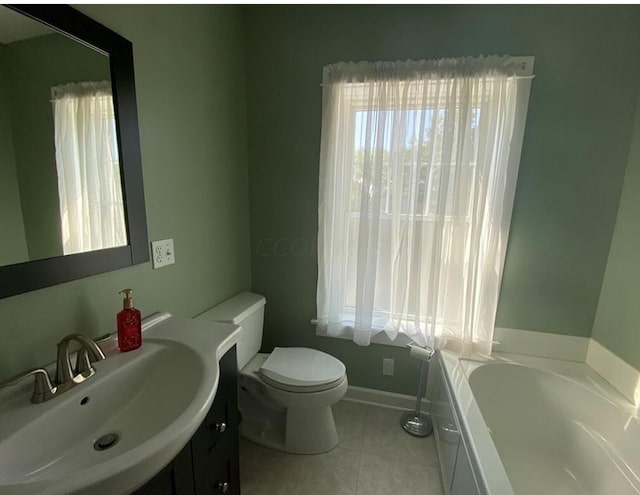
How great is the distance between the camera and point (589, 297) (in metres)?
1.55

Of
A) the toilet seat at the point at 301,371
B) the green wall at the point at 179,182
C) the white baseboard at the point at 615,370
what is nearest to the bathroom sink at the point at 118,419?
the green wall at the point at 179,182

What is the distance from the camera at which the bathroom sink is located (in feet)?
1.67

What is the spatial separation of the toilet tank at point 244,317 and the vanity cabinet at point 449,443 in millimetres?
1044

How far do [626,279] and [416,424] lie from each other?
1315mm

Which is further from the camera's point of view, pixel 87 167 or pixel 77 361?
pixel 87 167

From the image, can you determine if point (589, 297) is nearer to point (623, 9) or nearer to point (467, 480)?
point (467, 480)

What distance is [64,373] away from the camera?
28.5 inches

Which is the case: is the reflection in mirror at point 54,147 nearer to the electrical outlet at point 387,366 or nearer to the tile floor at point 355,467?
the tile floor at point 355,467

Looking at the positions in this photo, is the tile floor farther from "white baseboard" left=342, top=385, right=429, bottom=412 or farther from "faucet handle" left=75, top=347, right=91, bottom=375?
"faucet handle" left=75, top=347, right=91, bottom=375

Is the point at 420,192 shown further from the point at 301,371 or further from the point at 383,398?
the point at 383,398

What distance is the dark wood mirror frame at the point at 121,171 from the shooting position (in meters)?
0.76

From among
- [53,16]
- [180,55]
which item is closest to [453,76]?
[180,55]

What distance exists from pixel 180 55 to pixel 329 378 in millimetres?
1621

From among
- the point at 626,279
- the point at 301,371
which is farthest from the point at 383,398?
the point at 626,279
